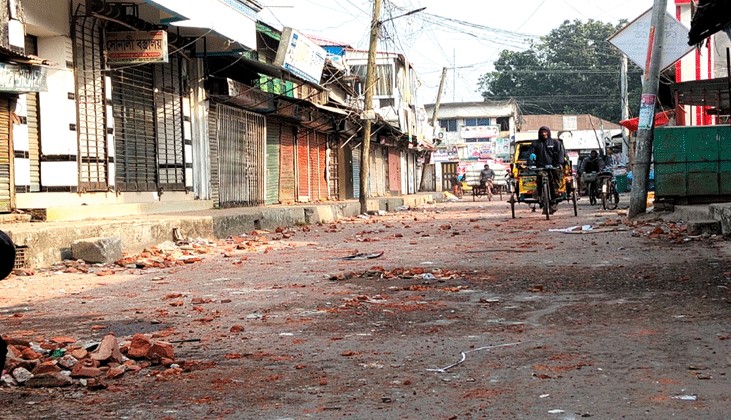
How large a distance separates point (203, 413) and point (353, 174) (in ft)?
121

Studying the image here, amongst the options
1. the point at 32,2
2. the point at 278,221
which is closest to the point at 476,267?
the point at 32,2

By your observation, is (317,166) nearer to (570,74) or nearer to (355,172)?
(355,172)

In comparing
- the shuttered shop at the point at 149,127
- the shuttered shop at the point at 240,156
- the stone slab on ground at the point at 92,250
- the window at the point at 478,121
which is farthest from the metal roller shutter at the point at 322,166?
the window at the point at 478,121

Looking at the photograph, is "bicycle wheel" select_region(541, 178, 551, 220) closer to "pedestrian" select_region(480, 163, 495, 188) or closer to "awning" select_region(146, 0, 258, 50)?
"awning" select_region(146, 0, 258, 50)

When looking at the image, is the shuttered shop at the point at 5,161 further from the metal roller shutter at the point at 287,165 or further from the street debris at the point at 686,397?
the metal roller shutter at the point at 287,165

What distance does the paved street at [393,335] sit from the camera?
14.5 ft

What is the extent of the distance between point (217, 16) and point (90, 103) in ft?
11.2

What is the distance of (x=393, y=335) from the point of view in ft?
20.5

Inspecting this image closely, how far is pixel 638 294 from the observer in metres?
7.83

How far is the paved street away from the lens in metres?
4.42

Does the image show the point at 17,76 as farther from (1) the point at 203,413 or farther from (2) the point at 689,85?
(2) the point at 689,85

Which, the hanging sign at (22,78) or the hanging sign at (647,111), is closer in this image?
the hanging sign at (22,78)

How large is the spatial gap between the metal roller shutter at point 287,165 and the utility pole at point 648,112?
13110 millimetres

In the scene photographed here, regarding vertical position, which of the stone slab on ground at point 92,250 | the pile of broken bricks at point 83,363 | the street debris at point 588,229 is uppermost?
the stone slab on ground at point 92,250
